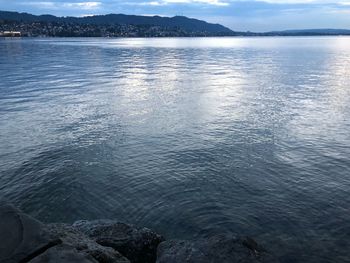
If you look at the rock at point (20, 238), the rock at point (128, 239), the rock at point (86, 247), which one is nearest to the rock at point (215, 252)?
the rock at point (128, 239)

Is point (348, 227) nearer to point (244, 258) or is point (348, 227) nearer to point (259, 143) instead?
point (244, 258)

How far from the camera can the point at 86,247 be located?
A: 12703 mm

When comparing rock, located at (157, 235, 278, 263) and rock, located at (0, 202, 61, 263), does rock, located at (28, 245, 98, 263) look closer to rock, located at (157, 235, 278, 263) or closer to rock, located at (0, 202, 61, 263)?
rock, located at (0, 202, 61, 263)

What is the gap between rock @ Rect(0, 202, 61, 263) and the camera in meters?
11.0

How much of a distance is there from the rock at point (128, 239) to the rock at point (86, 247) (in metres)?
1.17

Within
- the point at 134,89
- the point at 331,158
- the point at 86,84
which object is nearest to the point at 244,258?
the point at 331,158

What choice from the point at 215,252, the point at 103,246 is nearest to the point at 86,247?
the point at 103,246

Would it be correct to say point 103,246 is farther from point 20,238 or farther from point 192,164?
point 192,164

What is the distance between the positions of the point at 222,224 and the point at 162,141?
40.8 feet

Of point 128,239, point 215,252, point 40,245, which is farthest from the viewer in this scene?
point 128,239

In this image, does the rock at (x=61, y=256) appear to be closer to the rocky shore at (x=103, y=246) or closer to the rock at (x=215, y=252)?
the rocky shore at (x=103, y=246)

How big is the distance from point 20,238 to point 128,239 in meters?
4.26

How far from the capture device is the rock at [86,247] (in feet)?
40.7

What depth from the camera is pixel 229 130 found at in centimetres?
3275
